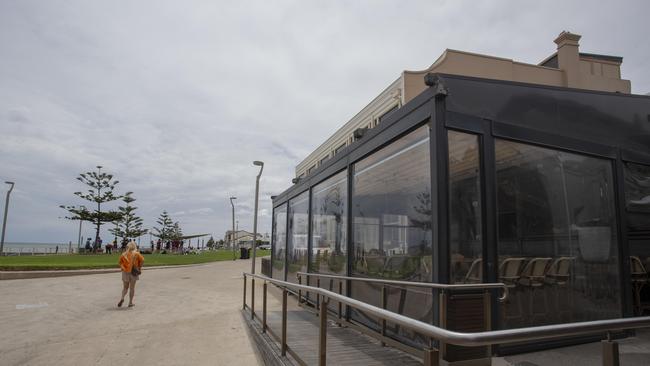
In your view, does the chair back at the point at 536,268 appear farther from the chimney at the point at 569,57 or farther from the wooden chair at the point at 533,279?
the chimney at the point at 569,57

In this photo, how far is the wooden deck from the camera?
12.1 ft

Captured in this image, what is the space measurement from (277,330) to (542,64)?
22534 millimetres

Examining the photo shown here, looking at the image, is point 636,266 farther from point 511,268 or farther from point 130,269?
point 130,269

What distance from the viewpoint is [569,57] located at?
2092cm

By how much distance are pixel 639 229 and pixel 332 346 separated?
5348mm

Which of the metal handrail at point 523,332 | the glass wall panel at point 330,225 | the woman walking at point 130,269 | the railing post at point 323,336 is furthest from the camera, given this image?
the woman walking at point 130,269

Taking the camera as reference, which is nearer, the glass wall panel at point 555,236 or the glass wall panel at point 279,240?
the glass wall panel at point 555,236

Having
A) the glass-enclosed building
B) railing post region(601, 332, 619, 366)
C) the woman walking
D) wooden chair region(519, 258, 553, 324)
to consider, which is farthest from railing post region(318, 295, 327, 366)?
the woman walking

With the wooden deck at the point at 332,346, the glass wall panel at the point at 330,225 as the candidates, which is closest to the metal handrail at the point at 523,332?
the wooden deck at the point at 332,346

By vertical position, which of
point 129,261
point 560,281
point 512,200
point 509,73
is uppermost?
point 509,73

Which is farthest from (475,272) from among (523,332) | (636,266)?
(636,266)

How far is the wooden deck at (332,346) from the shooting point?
368 centimetres

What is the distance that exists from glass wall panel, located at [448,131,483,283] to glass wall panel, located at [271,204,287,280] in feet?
27.0

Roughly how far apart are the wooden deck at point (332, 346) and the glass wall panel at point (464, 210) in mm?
1077
